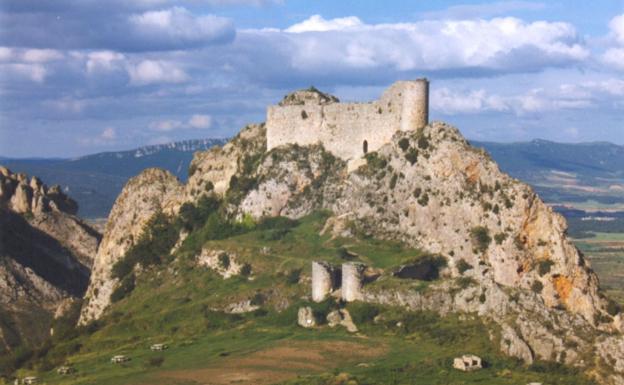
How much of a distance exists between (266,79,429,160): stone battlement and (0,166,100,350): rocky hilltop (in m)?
51.3

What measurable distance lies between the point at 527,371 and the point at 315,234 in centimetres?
3371

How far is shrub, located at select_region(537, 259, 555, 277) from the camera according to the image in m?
98.6

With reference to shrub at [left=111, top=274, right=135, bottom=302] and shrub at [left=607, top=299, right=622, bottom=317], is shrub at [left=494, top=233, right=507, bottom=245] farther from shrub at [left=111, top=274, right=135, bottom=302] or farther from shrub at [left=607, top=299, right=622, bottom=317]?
shrub at [left=111, top=274, right=135, bottom=302]

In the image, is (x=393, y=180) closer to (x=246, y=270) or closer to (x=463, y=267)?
(x=463, y=267)

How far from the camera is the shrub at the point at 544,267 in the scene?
324 feet

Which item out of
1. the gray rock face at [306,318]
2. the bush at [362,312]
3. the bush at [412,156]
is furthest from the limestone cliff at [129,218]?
the bush at [362,312]

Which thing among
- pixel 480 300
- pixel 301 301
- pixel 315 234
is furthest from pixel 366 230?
pixel 480 300

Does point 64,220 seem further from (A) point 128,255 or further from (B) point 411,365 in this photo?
(B) point 411,365

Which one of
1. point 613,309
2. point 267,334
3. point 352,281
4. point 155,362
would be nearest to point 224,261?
point 267,334

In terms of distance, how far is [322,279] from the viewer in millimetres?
95125

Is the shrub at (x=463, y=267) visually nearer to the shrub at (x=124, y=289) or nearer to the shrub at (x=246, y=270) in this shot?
the shrub at (x=246, y=270)

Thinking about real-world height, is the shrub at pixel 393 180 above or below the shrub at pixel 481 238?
above

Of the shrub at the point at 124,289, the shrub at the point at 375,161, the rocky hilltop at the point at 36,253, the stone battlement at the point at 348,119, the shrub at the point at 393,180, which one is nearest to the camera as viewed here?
the shrub at the point at 393,180

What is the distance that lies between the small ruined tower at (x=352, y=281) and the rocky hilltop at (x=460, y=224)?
1.09m
